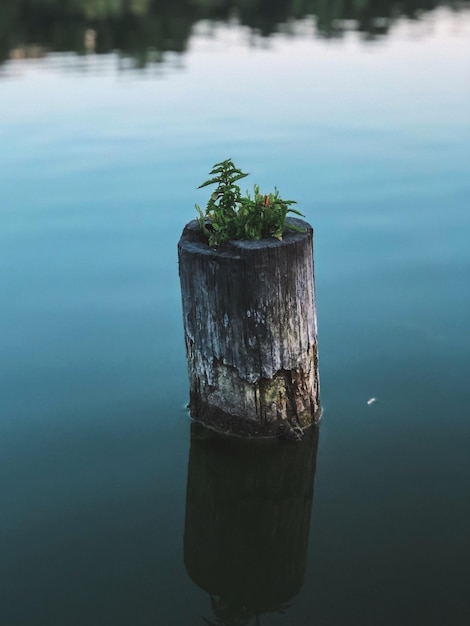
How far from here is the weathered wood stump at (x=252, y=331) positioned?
570cm

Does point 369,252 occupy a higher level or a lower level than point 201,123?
lower

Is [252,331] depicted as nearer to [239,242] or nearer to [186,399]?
[239,242]

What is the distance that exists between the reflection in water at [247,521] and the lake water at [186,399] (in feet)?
0.05

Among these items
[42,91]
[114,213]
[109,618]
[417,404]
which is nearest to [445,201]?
[114,213]

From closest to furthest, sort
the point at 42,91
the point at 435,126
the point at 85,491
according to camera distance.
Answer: the point at 85,491 < the point at 435,126 < the point at 42,91

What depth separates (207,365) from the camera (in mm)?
6207

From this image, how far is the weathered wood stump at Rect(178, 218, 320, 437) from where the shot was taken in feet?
18.7

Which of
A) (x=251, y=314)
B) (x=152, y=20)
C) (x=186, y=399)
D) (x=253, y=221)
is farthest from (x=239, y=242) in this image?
(x=152, y=20)

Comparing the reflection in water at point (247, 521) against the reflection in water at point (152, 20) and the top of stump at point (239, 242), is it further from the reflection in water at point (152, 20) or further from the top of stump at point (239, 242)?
the reflection in water at point (152, 20)

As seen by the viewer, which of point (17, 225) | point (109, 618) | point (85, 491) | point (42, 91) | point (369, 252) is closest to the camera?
point (109, 618)

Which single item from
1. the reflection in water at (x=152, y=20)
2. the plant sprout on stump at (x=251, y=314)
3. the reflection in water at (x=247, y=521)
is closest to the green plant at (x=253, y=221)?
the plant sprout on stump at (x=251, y=314)

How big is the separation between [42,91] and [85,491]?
17497 mm

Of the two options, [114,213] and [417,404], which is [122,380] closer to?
[417,404]

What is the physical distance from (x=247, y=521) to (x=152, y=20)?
30.8 m
